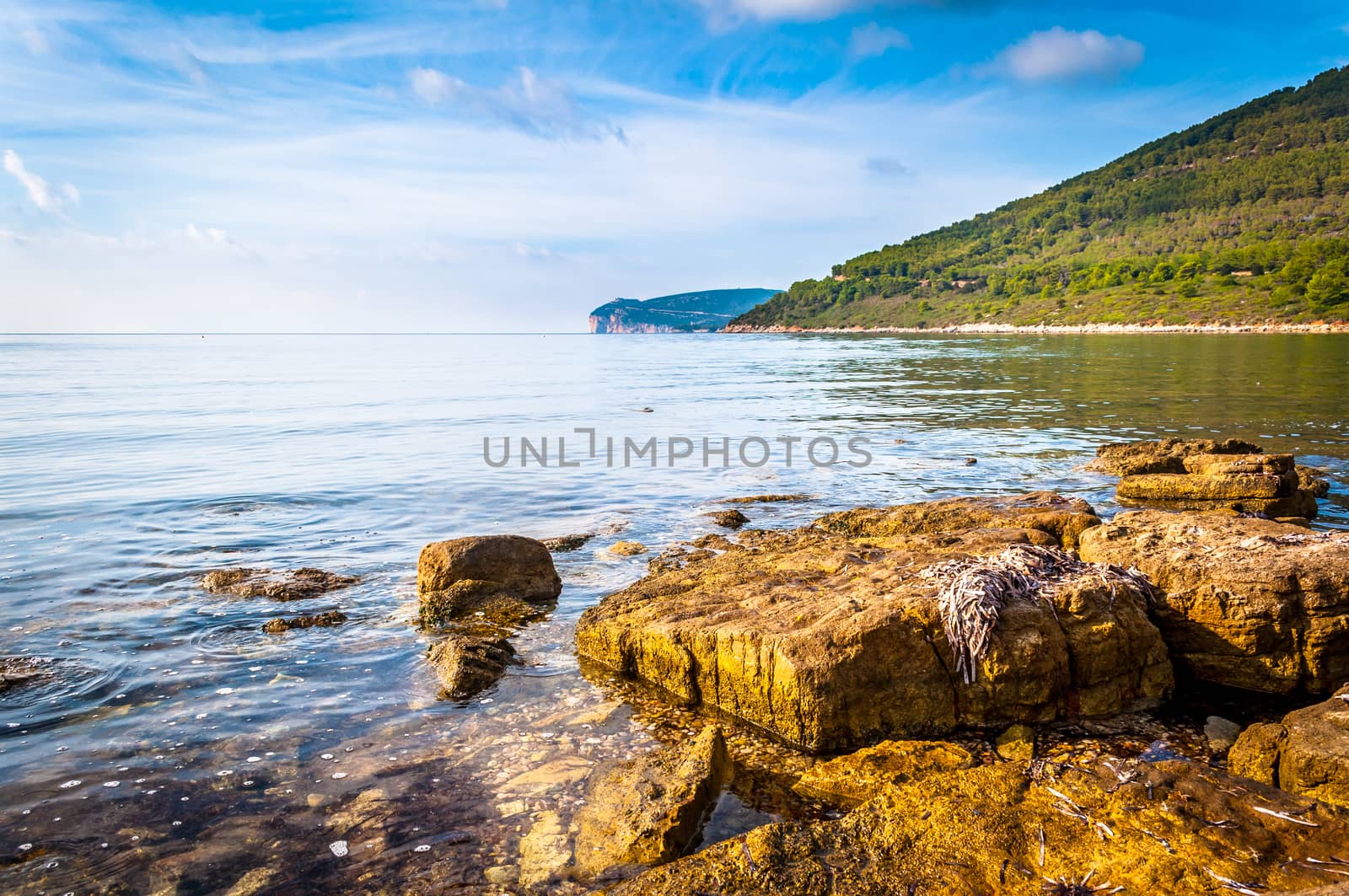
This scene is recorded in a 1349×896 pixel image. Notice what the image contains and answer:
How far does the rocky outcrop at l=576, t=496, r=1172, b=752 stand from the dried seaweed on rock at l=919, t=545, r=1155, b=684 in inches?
2.4

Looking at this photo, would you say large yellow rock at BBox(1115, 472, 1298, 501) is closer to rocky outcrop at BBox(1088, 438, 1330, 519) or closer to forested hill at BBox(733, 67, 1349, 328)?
rocky outcrop at BBox(1088, 438, 1330, 519)

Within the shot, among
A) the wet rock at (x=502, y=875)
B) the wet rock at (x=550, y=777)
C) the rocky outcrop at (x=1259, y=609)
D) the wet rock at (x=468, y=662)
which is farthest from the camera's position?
the wet rock at (x=468, y=662)

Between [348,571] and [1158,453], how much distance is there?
17.1 meters

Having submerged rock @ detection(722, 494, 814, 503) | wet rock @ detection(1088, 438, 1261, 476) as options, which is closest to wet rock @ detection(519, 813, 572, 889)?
submerged rock @ detection(722, 494, 814, 503)

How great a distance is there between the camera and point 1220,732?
20.4 ft

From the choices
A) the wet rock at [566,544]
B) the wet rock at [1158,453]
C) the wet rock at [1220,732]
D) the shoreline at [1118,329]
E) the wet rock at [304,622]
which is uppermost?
the shoreline at [1118,329]

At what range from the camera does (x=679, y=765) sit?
5625mm

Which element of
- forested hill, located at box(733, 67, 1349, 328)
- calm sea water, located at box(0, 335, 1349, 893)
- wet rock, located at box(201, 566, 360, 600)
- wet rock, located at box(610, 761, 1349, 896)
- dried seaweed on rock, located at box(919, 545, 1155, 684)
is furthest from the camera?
forested hill, located at box(733, 67, 1349, 328)

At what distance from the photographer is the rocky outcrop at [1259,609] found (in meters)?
6.68

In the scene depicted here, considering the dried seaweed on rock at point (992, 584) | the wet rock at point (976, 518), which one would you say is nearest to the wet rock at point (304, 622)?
the dried seaweed on rock at point (992, 584)

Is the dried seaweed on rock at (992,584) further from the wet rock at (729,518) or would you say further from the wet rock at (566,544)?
the wet rock at (566,544)

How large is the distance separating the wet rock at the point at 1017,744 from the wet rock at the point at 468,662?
4.74 metres

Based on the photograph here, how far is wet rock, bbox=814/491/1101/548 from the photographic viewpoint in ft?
34.4

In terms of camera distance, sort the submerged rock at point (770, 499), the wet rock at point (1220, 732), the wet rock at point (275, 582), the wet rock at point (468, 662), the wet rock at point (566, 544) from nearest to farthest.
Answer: the wet rock at point (1220, 732) < the wet rock at point (468, 662) < the wet rock at point (275, 582) < the wet rock at point (566, 544) < the submerged rock at point (770, 499)
